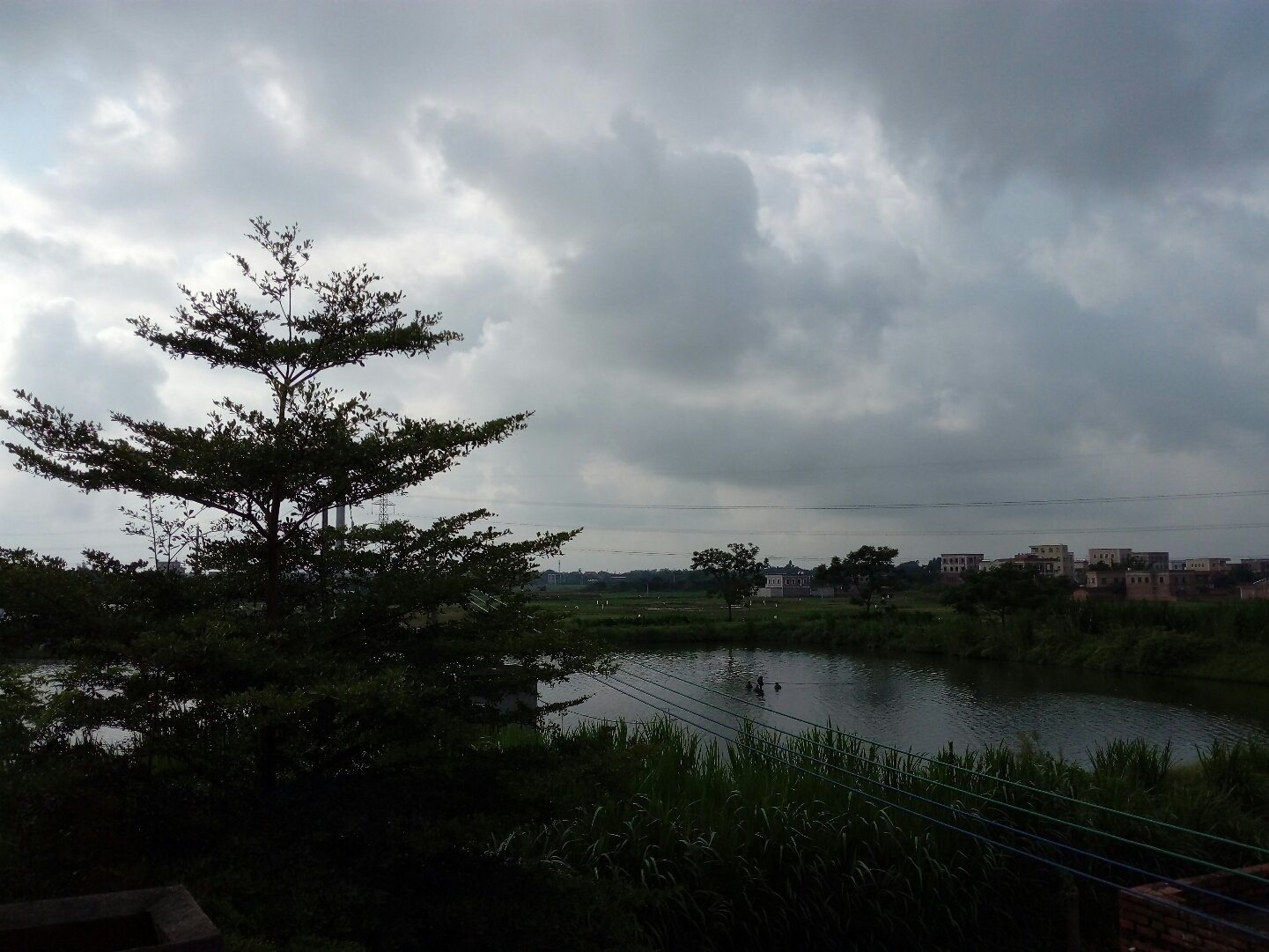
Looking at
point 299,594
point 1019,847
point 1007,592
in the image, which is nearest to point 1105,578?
point 1007,592

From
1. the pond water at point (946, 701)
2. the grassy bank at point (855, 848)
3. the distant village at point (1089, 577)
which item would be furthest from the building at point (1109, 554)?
the grassy bank at point (855, 848)

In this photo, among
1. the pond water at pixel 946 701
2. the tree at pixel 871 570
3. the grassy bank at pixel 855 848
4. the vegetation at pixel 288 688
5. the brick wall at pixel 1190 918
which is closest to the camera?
the vegetation at pixel 288 688

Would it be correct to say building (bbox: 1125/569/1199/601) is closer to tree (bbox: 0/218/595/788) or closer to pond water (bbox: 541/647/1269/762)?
pond water (bbox: 541/647/1269/762)

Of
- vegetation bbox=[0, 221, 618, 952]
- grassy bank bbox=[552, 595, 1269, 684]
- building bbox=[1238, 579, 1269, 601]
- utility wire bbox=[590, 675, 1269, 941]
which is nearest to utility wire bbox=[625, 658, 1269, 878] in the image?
utility wire bbox=[590, 675, 1269, 941]

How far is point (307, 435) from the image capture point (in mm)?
4453

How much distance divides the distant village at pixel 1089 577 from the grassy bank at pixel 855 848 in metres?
22.9

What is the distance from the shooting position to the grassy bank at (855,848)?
19.1 ft

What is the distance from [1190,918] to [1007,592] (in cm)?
2845

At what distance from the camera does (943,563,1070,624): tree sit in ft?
103

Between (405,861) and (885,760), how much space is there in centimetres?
521

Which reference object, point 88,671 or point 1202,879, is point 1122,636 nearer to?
point 1202,879

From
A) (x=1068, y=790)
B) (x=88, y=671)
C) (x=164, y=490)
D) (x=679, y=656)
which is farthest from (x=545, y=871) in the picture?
(x=679, y=656)

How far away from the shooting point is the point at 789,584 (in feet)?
285

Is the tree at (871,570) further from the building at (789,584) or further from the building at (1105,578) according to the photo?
the building at (789,584)
